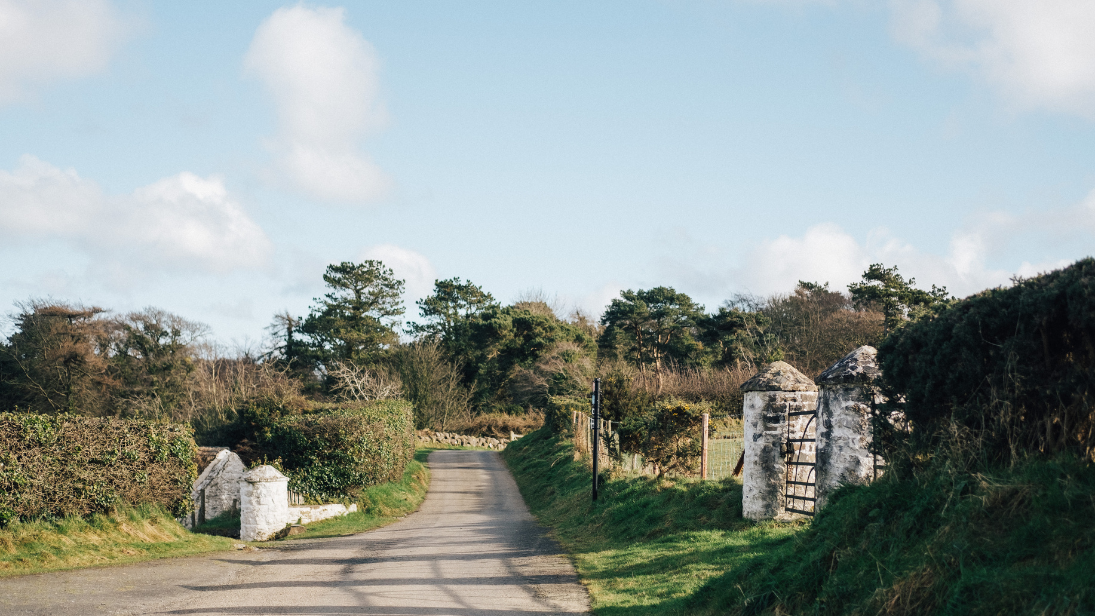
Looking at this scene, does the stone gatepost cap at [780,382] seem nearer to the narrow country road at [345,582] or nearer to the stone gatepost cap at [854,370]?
the stone gatepost cap at [854,370]

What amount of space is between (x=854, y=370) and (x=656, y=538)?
14.0 ft

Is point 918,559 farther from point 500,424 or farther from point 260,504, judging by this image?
point 500,424

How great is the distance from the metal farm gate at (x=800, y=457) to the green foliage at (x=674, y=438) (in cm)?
359

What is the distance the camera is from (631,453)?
1989 centimetres

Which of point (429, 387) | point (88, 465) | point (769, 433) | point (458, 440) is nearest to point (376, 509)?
point (88, 465)

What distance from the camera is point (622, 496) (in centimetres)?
1636

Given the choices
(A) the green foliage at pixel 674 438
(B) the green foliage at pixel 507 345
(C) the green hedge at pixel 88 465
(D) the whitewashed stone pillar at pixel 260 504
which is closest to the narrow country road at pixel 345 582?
(D) the whitewashed stone pillar at pixel 260 504

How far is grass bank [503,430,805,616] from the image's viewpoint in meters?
9.27

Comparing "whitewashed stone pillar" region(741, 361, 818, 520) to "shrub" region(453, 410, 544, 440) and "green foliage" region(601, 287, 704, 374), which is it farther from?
"green foliage" region(601, 287, 704, 374)

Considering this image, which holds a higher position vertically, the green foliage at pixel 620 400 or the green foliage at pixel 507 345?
the green foliage at pixel 507 345

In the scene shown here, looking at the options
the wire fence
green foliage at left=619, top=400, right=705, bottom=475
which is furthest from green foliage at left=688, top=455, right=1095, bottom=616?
Result: green foliage at left=619, top=400, right=705, bottom=475

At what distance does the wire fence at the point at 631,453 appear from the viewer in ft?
63.6

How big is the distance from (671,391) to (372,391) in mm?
16667

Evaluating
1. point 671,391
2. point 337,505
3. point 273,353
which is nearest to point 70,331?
point 273,353
